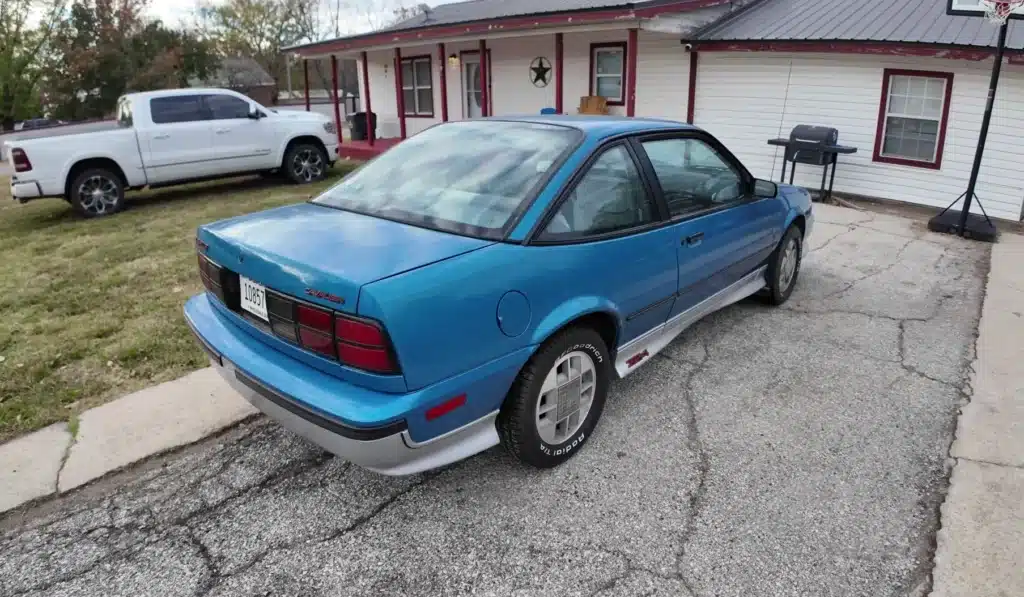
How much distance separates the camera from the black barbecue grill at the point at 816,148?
9.59 meters

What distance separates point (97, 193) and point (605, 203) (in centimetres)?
Answer: 898

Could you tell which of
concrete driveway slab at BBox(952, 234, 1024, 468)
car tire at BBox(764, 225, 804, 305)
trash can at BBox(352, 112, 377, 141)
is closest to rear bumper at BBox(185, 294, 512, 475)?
concrete driveway slab at BBox(952, 234, 1024, 468)

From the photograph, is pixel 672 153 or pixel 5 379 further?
pixel 5 379

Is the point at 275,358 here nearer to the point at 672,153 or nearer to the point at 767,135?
the point at 672,153

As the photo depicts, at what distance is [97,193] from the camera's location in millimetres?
9445

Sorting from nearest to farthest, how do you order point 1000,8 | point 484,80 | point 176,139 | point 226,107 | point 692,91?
point 1000,8
point 176,139
point 226,107
point 692,91
point 484,80

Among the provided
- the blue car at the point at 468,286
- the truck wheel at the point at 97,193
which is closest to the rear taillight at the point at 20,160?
the truck wheel at the point at 97,193

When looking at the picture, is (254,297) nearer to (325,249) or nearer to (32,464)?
(325,249)

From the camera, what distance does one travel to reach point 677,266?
358 centimetres

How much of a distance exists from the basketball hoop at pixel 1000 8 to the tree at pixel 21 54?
1644 inches

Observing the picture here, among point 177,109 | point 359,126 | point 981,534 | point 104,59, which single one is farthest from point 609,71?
point 104,59

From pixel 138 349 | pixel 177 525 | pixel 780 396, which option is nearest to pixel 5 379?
pixel 138 349

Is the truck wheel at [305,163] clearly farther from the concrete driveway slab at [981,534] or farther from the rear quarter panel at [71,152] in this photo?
the concrete driveway slab at [981,534]

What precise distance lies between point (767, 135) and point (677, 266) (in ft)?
29.3
